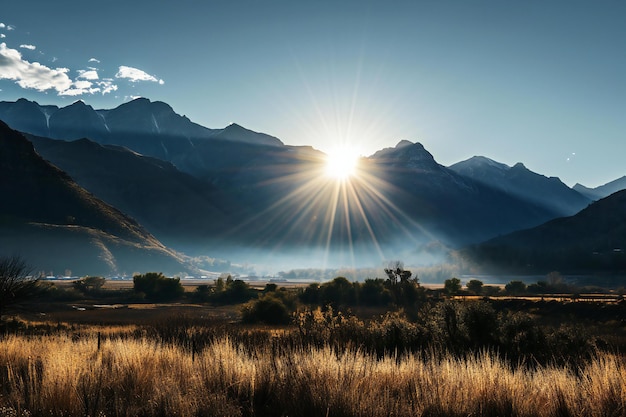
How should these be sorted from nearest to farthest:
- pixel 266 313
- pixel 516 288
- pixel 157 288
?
pixel 266 313 < pixel 157 288 < pixel 516 288

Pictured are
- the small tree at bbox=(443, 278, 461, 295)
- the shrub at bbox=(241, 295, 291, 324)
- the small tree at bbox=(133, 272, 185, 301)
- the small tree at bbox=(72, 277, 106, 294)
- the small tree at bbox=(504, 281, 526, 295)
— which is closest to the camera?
the shrub at bbox=(241, 295, 291, 324)

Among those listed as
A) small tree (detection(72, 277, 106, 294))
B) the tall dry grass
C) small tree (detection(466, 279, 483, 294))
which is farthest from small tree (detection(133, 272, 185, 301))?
the tall dry grass

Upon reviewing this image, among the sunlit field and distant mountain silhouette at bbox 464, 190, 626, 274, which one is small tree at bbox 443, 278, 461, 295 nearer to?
distant mountain silhouette at bbox 464, 190, 626, 274

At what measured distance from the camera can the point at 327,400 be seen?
26.3 ft

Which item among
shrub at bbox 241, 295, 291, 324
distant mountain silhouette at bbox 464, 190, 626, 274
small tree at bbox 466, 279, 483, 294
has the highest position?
distant mountain silhouette at bbox 464, 190, 626, 274

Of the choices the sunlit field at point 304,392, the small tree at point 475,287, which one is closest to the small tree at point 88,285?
the small tree at point 475,287

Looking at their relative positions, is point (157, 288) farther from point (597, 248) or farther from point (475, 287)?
point (597, 248)

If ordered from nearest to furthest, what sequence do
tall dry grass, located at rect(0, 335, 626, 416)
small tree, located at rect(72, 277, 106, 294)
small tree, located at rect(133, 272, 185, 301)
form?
tall dry grass, located at rect(0, 335, 626, 416) < small tree, located at rect(133, 272, 185, 301) < small tree, located at rect(72, 277, 106, 294)

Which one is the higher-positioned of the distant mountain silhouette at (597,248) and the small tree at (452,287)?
the distant mountain silhouette at (597,248)

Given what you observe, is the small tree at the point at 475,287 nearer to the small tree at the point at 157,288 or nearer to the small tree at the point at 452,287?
the small tree at the point at 452,287

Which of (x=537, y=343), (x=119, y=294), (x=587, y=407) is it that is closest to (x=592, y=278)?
(x=119, y=294)

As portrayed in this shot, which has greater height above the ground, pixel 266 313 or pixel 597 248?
pixel 597 248

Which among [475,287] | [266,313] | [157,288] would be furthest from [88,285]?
[475,287]

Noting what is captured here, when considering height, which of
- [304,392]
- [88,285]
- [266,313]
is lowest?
[266,313]
